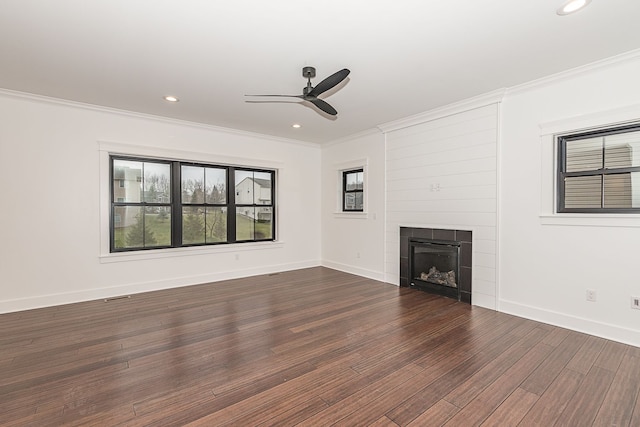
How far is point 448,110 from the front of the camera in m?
4.26

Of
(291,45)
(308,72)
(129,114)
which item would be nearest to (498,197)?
(308,72)

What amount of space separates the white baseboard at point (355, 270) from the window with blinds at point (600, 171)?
290 cm

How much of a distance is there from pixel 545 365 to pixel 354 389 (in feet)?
5.51

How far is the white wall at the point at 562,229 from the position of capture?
→ 2902 mm

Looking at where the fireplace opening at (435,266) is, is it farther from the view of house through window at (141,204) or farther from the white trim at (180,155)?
the view of house through window at (141,204)

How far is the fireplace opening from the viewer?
4265 mm

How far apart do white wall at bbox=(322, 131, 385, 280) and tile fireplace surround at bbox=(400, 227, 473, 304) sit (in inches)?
20.3

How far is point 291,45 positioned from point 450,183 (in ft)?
9.70

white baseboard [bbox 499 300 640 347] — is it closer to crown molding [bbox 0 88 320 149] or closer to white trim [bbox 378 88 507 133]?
white trim [bbox 378 88 507 133]

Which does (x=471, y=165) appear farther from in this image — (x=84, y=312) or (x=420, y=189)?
(x=84, y=312)

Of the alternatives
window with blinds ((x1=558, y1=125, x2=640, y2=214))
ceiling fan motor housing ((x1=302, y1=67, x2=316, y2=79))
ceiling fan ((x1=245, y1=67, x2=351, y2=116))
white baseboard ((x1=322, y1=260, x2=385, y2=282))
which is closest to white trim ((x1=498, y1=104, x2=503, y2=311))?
window with blinds ((x1=558, y1=125, x2=640, y2=214))

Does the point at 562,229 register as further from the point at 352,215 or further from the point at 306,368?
the point at 352,215

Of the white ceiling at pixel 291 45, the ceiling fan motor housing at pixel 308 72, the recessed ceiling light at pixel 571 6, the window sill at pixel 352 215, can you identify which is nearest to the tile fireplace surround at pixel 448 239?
the window sill at pixel 352 215

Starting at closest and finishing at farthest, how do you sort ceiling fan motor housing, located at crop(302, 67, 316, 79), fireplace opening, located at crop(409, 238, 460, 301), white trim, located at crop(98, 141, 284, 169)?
ceiling fan motor housing, located at crop(302, 67, 316, 79) < fireplace opening, located at crop(409, 238, 460, 301) < white trim, located at crop(98, 141, 284, 169)
